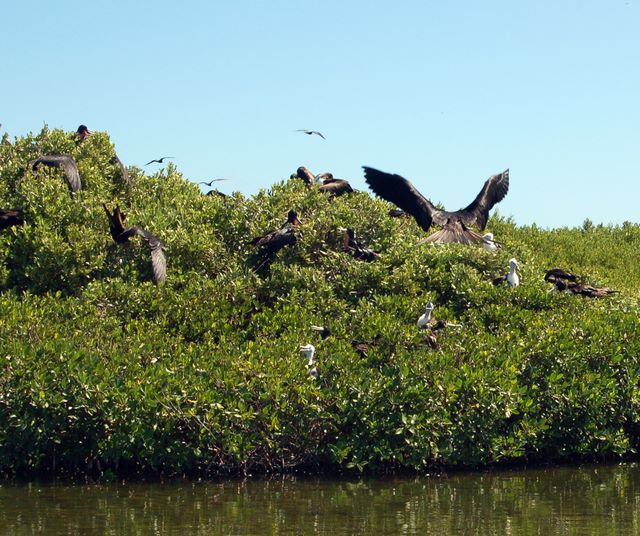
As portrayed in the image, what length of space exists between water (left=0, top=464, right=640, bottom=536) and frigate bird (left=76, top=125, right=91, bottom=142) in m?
9.65

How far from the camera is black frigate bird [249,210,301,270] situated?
16.1 m

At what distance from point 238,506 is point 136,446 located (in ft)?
5.47

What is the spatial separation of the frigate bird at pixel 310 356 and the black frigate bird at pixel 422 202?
6.23 metres

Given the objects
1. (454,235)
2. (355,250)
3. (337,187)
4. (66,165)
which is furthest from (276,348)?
(337,187)

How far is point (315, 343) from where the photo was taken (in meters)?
13.9

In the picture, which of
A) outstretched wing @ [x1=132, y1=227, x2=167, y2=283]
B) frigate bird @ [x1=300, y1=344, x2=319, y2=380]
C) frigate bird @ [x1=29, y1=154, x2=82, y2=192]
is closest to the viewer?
frigate bird @ [x1=300, y1=344, x2=319, y2=380]

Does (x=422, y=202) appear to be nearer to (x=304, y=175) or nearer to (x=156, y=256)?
(x=304, y=175)

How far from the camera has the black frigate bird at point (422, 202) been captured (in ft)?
63.0

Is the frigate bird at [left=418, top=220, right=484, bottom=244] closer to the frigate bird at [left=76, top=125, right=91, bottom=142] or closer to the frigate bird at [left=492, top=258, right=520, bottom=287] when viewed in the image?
the frigate bird at [left=492, top=258, right=520, bottom=287]

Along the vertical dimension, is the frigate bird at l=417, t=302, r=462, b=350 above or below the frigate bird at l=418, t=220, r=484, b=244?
below

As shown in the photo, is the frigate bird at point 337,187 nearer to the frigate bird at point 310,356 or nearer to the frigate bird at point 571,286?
the frigate bird at point 571,286

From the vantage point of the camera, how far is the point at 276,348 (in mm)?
13445

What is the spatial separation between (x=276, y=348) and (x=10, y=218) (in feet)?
18.0

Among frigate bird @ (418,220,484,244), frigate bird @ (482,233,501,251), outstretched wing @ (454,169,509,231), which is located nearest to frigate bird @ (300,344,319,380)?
frigate bird @ (418,220,484,244)
